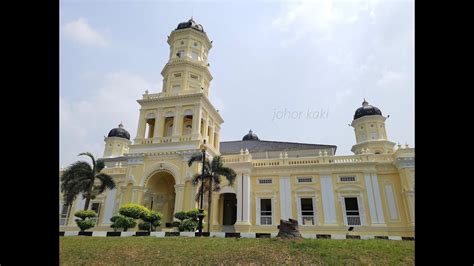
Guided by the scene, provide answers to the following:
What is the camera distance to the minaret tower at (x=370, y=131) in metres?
33.8

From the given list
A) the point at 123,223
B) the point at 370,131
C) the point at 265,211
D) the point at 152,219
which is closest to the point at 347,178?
the point at 265,211

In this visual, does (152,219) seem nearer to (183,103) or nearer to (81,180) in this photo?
(81,180)

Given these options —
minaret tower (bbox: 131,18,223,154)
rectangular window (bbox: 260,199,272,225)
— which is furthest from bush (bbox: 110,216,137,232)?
rectangular window (bbox: 260,199,272,225)

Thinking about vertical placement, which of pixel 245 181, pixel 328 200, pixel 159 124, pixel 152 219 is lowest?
pixel 152 219

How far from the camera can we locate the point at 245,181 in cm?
2505

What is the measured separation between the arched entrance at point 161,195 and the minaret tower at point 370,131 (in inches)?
927

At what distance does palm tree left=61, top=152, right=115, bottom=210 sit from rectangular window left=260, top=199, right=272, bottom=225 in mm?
13418

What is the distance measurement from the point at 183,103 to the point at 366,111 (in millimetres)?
24373

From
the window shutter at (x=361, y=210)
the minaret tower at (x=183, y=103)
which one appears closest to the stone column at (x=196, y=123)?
the minaret tower at (x=183, y=103)

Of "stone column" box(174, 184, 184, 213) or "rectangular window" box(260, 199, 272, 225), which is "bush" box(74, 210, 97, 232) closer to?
"stone column" box(174, 184, 184, 213)

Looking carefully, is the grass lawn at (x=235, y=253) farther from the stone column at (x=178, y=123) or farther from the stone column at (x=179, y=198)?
the stone column at (x=178, y=123)
